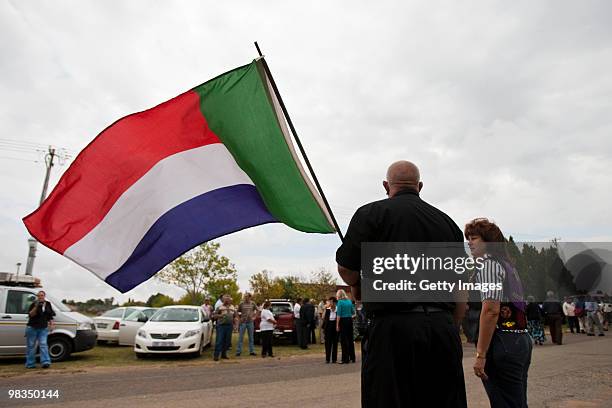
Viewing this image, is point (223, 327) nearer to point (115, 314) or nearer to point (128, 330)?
point (128, 330)

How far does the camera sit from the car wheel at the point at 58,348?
12.2 metres

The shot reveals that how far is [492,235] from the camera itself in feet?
12.9

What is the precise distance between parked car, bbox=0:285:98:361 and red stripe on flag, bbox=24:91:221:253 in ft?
29.0

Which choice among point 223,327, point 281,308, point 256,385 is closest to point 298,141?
point 256,385

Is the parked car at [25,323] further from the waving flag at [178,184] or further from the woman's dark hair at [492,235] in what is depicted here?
the woman's dark hair at [492,235]

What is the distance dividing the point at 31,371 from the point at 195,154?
8.61 m

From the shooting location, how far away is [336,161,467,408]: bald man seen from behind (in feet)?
8.41

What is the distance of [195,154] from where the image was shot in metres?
4.82

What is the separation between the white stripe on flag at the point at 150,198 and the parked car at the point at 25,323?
895 centimetres

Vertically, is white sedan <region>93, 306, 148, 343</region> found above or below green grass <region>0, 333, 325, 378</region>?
above

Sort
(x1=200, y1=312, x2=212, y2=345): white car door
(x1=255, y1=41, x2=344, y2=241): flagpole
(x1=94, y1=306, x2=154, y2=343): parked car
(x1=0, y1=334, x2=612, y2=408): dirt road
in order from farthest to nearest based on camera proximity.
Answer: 1. (x1=94, y1=306, x2=154, y2=343): parked car
2. (x1=200, y1=312, x2=212, y2=345): white car door
3. (x1=0, y1=334, x2=612, y2=408): dirt road
4. (x1=255, y1=41, x2=344, y2=241): flagpole

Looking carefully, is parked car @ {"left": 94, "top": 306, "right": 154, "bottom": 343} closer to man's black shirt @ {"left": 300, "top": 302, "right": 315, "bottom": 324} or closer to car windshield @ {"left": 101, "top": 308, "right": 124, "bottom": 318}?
car windshield @ {"left": 101, "top": 308, "right": 124, "bottom": 318}

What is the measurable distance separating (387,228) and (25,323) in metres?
11.9

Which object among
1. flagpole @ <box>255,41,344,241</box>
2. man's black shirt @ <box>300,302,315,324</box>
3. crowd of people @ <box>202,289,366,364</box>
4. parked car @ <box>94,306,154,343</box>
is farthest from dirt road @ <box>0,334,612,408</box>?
parked car @ <box>94,306,154,343</box>
